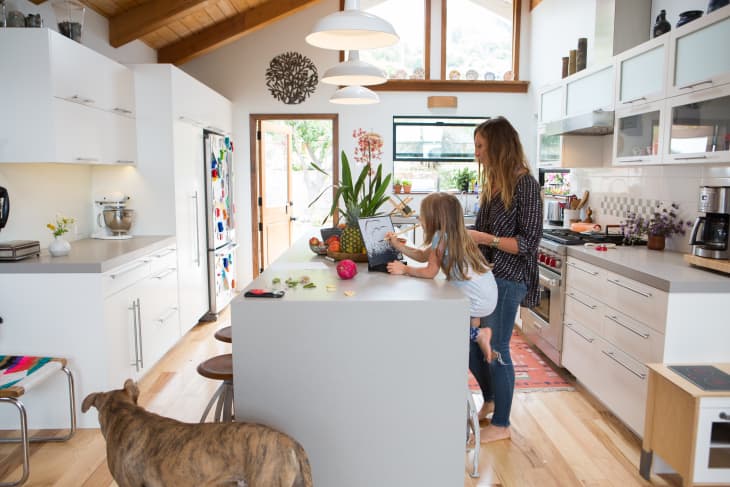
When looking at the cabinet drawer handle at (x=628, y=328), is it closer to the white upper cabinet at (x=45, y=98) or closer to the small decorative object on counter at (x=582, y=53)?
the small decorative object on counter at (x=582, y=53)

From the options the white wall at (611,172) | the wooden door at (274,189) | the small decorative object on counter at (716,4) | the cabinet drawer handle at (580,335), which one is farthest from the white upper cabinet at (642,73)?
the wooden door at (274,189)

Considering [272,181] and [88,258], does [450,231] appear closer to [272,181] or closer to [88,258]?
[88,258]

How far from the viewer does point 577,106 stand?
4.25 meters

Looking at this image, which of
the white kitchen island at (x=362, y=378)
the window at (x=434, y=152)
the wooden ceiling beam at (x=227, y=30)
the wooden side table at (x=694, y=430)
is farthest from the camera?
the window at (x=434, y=152)

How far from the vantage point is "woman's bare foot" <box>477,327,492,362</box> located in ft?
8.57

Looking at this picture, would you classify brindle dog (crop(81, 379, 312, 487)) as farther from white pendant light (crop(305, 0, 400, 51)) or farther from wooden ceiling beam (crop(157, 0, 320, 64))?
wooden ceiling beam (crop(157, 0, 320, 64))

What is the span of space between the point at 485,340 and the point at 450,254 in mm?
562

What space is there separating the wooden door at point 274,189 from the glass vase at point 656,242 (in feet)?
14.1

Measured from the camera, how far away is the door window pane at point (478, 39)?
6367 mm

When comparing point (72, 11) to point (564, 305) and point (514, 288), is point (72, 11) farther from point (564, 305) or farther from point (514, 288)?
point (564, 305)

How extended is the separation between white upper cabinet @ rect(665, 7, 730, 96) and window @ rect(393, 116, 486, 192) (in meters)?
3.48

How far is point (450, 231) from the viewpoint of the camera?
7.46ft

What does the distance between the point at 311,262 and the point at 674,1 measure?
2950mm

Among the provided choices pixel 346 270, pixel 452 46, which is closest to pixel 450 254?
pixel 346 270
